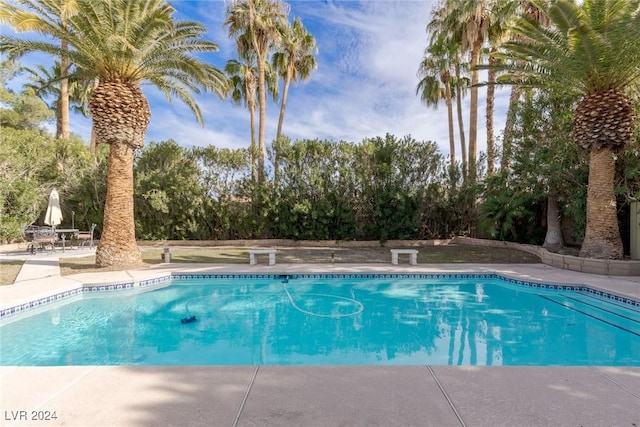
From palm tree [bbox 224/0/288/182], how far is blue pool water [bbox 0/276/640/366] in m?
9.37

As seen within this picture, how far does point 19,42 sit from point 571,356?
537 inches

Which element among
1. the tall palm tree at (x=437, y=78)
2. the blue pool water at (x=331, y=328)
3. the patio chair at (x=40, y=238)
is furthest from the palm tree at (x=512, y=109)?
the patio chair at (x=40, y=238)

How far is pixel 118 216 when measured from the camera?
9.59 m

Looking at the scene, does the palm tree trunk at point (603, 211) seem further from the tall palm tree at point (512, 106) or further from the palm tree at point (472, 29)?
the palm tree at point (472, 29)

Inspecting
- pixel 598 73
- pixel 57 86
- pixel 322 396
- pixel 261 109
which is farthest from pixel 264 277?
pixel 57 86

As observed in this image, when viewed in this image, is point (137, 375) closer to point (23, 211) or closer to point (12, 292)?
point (12, 292)

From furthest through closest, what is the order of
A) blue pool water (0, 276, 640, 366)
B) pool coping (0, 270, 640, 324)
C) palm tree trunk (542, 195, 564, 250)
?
palm tree trunk (542, 195, 564, 250) < pool coping (0, 270, 640, 324) < blue pool water (0, 276, 640, 366)

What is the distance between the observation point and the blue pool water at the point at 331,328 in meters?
4.84

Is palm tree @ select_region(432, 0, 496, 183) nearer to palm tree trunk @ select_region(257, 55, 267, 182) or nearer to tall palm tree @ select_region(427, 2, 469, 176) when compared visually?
tall palm tree @ select_region(427, 2, 469, 176)

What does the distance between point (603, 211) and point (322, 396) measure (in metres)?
10.1

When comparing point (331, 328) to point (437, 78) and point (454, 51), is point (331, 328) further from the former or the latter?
point (437, 78)

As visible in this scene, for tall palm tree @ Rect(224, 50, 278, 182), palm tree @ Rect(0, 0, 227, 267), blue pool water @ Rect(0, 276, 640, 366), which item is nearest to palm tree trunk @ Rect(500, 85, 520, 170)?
blue pool water @ Rect(0, 276, 640, 366)

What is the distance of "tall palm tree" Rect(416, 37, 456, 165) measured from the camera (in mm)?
19484

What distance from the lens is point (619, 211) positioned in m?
10.5
